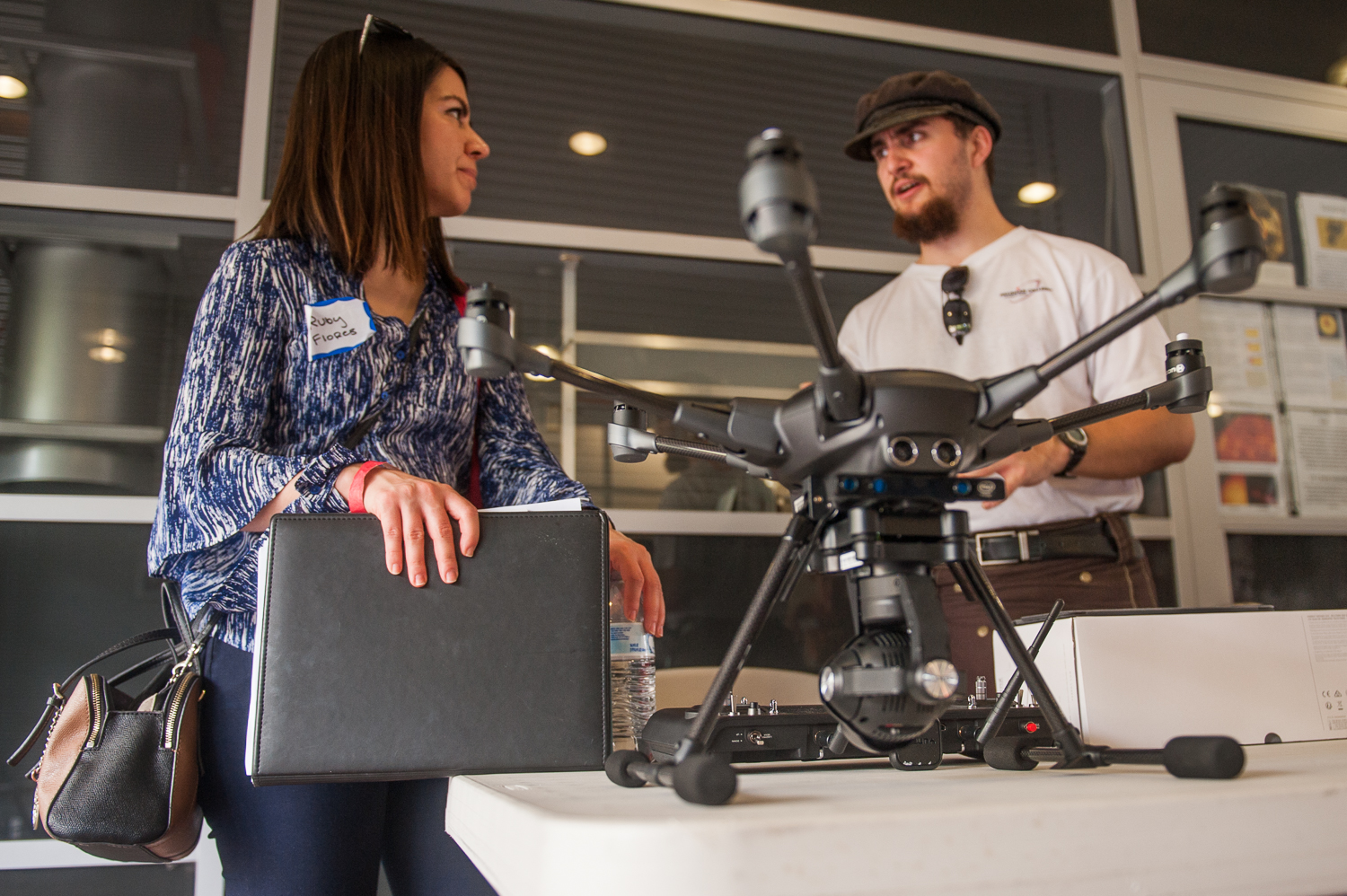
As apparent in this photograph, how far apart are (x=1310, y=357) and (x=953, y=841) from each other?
273 cm

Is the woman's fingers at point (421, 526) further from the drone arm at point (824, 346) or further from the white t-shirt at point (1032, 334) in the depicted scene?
the white t-shirt at point (1032, 334)

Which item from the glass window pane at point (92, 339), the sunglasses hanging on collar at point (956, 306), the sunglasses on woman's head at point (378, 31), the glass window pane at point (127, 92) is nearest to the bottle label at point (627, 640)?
the sunglasses on woman's head at point (378, 31)

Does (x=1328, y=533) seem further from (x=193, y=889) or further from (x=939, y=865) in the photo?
(x=193, y=889)

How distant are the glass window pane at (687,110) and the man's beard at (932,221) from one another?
0.30m

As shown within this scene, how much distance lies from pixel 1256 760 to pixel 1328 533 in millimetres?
2243

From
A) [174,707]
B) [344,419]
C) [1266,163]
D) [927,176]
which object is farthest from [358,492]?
[1266,163]

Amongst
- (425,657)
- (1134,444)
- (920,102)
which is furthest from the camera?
(920,102)

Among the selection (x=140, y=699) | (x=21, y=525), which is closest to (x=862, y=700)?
(x=140, y=699)

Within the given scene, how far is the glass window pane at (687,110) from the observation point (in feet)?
7.11

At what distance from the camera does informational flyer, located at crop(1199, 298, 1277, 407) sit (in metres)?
2.45

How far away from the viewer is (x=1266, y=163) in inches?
103

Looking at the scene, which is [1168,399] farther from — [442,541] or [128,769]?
[128,769]

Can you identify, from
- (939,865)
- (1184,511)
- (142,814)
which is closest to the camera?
(939,865)

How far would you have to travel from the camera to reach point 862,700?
47cm
